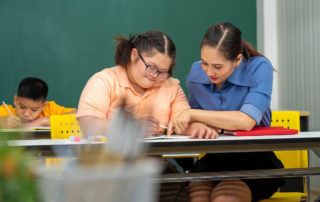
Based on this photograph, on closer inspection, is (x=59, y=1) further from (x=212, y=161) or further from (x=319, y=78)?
(x=212, y=161)

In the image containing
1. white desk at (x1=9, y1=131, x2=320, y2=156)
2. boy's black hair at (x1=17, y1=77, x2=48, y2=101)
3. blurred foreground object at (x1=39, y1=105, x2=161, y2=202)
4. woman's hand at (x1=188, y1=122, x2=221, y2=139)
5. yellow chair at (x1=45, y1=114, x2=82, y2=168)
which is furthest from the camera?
boy's black hair at (x1=17, y1=77, x2=48, y2=101)

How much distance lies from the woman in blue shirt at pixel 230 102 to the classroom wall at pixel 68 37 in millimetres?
2525

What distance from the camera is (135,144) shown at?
0.89ft

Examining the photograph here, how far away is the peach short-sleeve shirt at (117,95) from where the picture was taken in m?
1.66

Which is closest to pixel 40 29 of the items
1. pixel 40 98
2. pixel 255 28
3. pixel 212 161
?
pixel 40 98

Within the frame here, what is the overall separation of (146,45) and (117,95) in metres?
0.26

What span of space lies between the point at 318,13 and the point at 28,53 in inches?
113

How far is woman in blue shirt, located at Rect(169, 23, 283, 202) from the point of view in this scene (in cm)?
158

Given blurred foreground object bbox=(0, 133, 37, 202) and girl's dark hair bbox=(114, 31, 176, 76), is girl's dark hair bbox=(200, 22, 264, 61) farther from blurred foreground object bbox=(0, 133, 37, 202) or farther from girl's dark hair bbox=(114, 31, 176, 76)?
blurred foreground object bbox=(0, 133, 37, 202)

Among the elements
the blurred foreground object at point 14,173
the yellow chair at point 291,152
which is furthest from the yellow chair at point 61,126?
the blurred foreground object at point 14,173

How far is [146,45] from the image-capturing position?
177 centimetres

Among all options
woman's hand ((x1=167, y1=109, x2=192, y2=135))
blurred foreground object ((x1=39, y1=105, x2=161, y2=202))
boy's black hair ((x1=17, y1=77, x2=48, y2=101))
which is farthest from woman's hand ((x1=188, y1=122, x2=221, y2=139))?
boy's black hair ((x1=17, y1=77, x2=48, y2=101))

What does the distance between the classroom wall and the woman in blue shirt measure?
2.52 m

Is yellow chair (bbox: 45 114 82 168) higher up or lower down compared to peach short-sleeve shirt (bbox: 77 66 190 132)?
lower down
